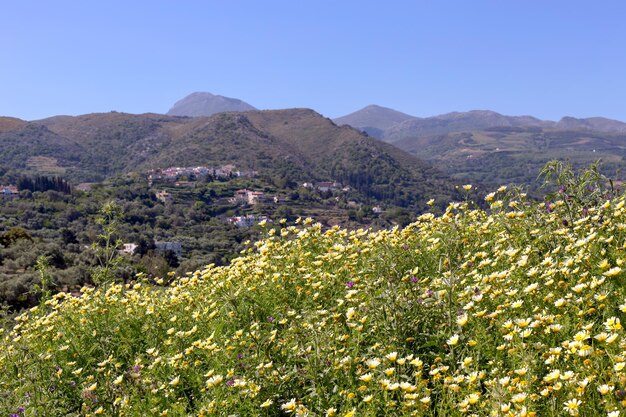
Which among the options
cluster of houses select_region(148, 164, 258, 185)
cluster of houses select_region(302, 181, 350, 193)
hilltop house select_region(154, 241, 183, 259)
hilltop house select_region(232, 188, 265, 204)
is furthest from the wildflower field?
cluster of houses select_region(302, 181, 350, 193)

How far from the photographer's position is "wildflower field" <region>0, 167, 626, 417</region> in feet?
9.10

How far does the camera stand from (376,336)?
A: 3.63m

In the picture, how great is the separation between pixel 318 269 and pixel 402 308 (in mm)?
1710

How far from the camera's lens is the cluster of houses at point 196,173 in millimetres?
112438

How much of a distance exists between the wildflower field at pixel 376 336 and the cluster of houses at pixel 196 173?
103m

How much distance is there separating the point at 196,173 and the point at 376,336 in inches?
4808

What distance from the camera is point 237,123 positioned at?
18100 centimetres

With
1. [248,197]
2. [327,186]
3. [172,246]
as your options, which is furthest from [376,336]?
[327,186]

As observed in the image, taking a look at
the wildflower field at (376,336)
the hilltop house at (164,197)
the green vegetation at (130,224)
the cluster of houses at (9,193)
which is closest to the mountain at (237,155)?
the green vegetation at (130,224)

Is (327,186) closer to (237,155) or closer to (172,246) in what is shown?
(237,155)

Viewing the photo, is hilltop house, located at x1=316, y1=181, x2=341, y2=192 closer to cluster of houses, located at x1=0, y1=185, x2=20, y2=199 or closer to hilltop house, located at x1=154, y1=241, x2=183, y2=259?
cluster of houses, located at x1=0, y1=185, x2=20, y2=199

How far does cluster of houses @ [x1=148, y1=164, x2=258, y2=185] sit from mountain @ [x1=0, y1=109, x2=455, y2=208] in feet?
23.7

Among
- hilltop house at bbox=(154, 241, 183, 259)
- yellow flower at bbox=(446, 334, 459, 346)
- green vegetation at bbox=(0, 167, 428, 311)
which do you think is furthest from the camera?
hilltop house at bbox=(154, 241, 183, 259)

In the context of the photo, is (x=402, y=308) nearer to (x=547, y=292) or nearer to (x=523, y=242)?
(x=547, y=292)
